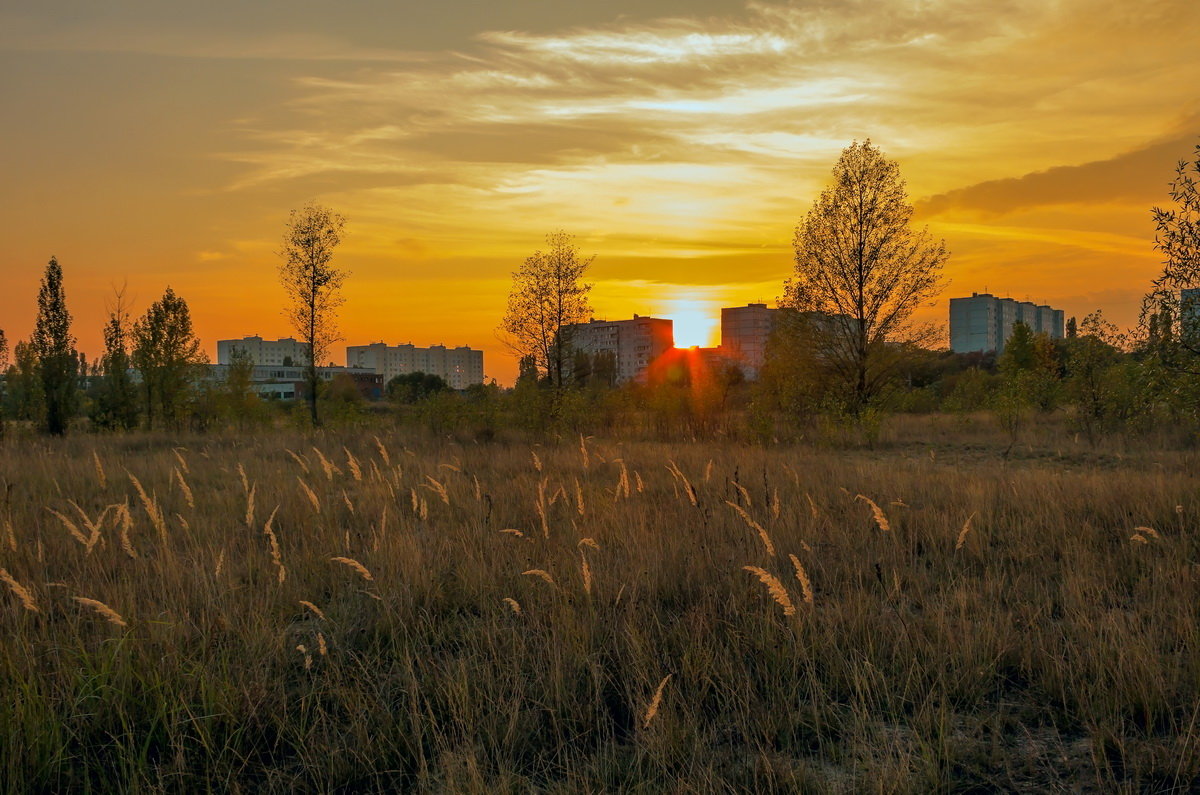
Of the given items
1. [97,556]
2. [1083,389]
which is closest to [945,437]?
[1083,389]

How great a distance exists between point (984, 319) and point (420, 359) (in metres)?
140

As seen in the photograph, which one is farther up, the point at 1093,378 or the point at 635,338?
the point at 635,338

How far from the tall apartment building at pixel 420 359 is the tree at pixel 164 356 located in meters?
153

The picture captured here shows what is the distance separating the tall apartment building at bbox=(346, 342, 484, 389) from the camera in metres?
186

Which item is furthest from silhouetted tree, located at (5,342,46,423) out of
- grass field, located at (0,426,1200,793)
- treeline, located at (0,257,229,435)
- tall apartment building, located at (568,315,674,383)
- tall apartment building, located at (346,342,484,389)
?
tall apartment building, located at (346,342,484,389)

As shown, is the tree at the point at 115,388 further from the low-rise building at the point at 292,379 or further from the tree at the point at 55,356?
the low-rise building at the point at 292,379

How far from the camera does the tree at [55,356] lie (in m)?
24.0

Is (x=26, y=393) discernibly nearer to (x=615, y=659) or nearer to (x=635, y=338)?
(x=615, y=659)

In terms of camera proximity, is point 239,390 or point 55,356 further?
point 239,390


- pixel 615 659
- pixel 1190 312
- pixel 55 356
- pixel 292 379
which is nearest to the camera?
pixel 615 659

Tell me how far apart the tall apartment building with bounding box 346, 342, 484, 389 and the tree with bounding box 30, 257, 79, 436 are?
157465 mm

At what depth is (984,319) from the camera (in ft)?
442

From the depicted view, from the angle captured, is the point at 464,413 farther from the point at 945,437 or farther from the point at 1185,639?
the point at 1185,639

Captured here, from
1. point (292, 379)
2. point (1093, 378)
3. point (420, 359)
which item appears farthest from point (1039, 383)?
point (420, 359)
